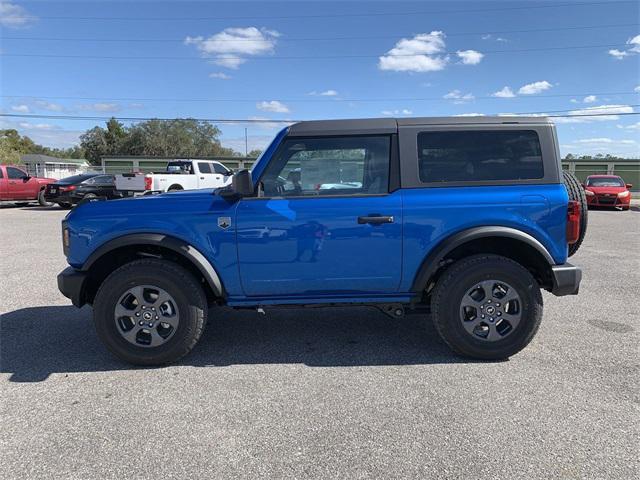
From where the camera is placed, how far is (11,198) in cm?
1772

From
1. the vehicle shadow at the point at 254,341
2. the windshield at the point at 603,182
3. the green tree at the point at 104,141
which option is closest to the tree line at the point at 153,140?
the green tree at the point at 104,141

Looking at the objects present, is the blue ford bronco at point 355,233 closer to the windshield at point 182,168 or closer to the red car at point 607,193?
the windshield at point 182,168

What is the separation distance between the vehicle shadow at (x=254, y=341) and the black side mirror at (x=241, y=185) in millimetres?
1389

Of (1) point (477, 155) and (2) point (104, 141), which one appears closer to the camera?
(1) point (477, 155)

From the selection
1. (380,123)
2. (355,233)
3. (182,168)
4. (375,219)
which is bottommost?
(355,233)

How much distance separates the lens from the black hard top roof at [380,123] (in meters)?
3.77

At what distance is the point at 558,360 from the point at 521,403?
0.93m

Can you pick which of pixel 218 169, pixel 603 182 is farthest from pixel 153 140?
pixel 603 182

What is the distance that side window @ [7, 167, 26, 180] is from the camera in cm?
1759

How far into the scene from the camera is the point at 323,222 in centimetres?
361

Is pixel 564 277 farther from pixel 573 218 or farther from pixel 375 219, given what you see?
pixel 375 219

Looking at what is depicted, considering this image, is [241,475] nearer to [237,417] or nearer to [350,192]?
[237,417]

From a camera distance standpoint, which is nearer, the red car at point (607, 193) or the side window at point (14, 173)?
the side window at point (14, 173)

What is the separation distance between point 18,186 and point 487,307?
1939cm
